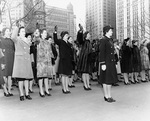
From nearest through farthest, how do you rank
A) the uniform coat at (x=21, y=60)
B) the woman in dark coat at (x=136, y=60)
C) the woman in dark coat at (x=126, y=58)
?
the uniform coat at (x=21, y=60)
the woman in dark coat at (x=126, y=58)
the woman in dark coat at (x=136, y=60)

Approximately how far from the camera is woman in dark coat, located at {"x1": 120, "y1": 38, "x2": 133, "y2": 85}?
736cm

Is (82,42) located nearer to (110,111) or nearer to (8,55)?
(8,55)

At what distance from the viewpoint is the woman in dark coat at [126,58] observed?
7.36m

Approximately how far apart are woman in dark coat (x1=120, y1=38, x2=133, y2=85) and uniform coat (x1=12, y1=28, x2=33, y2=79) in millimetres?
3921

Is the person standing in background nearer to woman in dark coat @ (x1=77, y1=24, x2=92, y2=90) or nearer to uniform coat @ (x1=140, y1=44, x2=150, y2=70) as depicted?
woman in dark coat @ (x1=77, y1=24, x2=92, y2=90)

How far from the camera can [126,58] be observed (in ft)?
24.6

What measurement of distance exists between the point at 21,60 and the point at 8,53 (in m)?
0.88

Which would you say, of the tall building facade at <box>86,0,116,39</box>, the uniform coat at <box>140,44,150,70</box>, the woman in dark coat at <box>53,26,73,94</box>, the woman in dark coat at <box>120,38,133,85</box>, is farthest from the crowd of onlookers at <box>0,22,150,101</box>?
the tall building facade at <box>86,0,116,39</box>

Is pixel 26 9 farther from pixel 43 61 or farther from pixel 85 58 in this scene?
pixel 43 61

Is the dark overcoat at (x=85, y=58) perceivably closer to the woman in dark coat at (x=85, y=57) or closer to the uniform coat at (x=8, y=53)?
the woman in dark coat at (x=85, y=57)

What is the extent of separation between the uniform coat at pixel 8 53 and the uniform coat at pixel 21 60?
668mm

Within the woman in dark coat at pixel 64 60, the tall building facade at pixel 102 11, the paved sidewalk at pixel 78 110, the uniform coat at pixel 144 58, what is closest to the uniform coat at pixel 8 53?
the paved sidewalk at pixel 78 110

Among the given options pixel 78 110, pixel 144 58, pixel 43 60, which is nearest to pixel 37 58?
pixel 43 60

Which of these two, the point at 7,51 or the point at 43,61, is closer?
the point at 43,61
